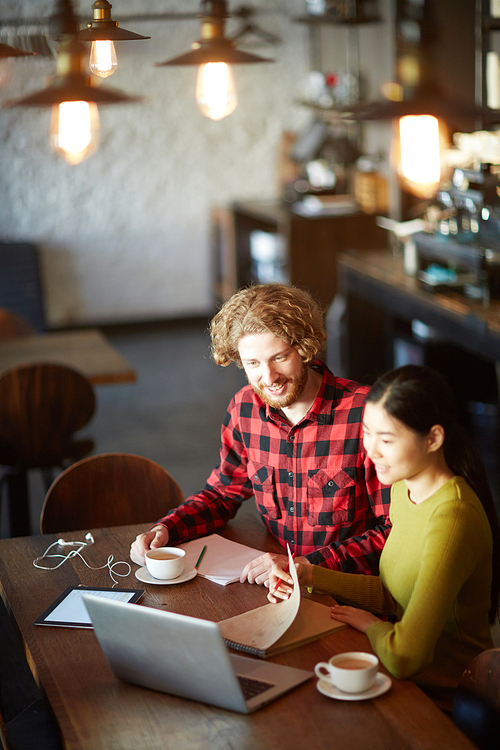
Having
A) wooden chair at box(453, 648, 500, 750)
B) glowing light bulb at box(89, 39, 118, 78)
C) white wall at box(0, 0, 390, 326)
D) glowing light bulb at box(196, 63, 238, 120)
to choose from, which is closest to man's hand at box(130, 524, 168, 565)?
wooden chair at box(453, 648, 500, 750)

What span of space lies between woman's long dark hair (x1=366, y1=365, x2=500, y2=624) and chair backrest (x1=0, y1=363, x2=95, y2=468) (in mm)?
1870

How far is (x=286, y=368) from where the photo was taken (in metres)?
1.71

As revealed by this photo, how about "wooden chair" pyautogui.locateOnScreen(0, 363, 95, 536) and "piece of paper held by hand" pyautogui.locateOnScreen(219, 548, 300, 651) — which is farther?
"wooden chair" pyautogui.locateOnScreen(0, 363, 95, 536)

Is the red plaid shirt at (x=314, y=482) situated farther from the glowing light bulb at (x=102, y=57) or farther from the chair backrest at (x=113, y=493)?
the glowing light bulb at (x=102, y=57)

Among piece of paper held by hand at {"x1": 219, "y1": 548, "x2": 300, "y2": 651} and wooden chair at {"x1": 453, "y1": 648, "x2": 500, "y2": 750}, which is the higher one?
piece of paper held by hand at {"x1": 219, "y1": 548, "x2": 300, "y2": 651}

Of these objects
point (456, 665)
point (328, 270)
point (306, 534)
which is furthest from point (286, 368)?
point (328, 270)

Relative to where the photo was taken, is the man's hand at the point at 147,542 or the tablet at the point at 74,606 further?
the man's hand at the point at 147,542

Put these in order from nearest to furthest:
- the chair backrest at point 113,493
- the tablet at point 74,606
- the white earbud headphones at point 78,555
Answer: the tablet at point 74,606
the white earbud headphones at point 78,555
the chair backrest at point 113,493

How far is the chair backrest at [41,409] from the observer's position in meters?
2.98

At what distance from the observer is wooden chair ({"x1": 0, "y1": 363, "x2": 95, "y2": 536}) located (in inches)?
117

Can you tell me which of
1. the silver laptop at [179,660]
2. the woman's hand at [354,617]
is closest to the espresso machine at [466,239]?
the woman's hand at [354,617]

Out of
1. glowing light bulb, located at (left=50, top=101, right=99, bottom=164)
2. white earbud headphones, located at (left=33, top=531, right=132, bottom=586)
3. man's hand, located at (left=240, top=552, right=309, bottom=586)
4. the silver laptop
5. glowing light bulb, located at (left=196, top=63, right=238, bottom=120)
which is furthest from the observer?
glowing light bulb, located at (left=50, top=101, right=99, bottom=164)

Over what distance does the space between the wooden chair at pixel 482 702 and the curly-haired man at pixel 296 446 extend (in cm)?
40

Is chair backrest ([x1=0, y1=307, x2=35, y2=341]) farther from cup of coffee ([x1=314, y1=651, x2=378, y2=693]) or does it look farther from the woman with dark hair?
cup of coffee ([x1=314, y1=651, x2=378, y2=693])
